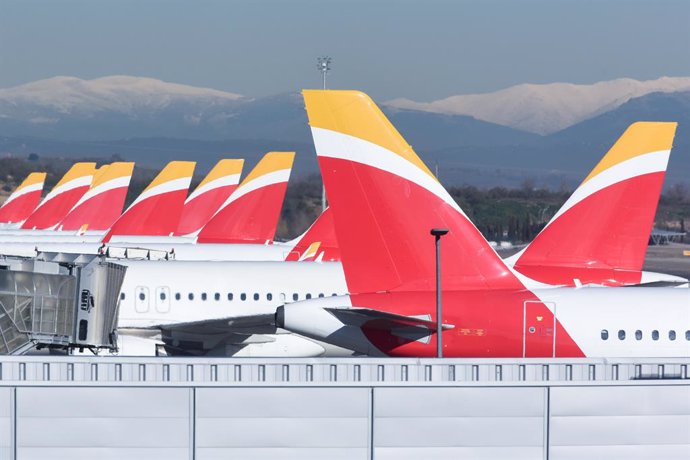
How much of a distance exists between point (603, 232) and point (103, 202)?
50600mm

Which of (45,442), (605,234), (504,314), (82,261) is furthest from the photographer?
(605,234)

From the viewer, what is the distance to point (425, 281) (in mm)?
23781

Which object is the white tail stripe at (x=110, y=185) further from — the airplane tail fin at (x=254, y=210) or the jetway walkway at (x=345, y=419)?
the jetway walkway at (x=345, y=419)

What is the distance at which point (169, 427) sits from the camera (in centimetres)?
1603

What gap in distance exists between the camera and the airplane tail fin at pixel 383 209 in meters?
23.8

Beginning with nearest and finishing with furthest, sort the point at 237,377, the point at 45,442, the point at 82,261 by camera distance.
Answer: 1. the point at 45,442
2. the point at 237,377
3. the point at 82,261

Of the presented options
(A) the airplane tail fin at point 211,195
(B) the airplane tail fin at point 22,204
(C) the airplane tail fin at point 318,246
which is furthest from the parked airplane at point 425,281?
(B) the airplane tail fin at point 22,204

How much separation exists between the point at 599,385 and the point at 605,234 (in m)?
13.4

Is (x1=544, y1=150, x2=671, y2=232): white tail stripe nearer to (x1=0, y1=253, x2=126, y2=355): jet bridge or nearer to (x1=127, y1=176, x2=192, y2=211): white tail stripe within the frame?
(x1=0, y1=253, x2=126, y2=355): jet bridge

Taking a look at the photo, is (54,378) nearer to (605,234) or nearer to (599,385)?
(599,385)

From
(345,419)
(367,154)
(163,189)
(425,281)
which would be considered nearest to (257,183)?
(163,189)

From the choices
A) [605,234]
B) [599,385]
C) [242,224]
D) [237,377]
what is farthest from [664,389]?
[242,224]

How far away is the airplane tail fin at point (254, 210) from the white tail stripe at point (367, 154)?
32.8 metres

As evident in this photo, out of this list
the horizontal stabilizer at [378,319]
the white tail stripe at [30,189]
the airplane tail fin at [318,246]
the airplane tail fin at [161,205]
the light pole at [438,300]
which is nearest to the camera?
the horizontal stabilizer at [378,319]
